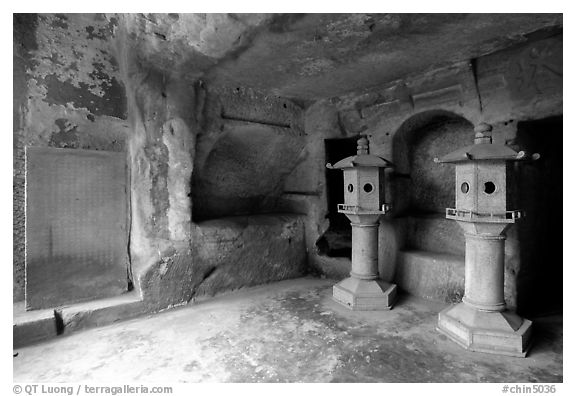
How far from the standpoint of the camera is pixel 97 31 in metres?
4.24

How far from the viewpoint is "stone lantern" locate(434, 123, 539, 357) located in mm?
3104

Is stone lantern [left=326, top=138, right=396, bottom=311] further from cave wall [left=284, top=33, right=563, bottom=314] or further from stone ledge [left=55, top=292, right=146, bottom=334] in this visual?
stone ledge [left=55, top=292, right=146, bottom=334]

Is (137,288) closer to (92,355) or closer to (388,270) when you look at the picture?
(92,355)

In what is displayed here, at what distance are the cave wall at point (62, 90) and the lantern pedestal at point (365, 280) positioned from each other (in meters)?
3.71

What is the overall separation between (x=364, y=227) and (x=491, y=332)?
1953mm

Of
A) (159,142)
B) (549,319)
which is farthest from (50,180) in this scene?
(549,319)

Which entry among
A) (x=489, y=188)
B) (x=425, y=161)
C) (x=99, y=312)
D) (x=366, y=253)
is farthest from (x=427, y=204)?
(x=99, y=312)

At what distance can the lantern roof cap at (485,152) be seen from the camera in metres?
3.04

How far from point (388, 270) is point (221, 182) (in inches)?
133

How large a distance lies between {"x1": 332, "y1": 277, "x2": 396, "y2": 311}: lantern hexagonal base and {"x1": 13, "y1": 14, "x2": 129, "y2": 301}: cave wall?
3.88 meters

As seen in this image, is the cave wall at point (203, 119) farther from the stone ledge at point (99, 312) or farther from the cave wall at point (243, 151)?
the stone ledge at point (99, 312)

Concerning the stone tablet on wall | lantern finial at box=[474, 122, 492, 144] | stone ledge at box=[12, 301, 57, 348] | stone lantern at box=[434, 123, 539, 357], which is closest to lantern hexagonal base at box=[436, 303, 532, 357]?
stone lantern at box=[434, 123, 539, 357]

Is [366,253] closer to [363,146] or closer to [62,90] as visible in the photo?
[363,146]

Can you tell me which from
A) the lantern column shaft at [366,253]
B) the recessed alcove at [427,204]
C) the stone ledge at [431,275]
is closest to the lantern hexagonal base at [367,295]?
the lantern column shaft at [366,253]
